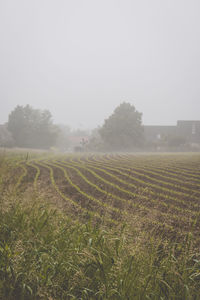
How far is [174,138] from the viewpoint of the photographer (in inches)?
1499

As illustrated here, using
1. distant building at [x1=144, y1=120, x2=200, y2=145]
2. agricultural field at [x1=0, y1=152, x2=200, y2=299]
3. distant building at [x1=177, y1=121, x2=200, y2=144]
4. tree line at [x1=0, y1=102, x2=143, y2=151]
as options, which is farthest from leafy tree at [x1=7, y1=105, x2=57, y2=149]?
agricultural field at [x1=0, y1=152, x2=200, y2=299]

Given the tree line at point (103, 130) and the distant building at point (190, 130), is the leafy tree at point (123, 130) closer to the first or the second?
the tree line at point (103, 130)

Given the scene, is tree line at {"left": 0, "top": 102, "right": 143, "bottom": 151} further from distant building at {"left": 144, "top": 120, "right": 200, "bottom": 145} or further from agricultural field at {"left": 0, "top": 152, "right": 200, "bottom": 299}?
agricultural field at {"left": 0, "top": 152, "right": 200, "bottom": 299}

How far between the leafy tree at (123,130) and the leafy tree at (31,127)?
41.6ft

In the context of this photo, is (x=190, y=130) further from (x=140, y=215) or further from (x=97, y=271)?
(x=97, y=271)

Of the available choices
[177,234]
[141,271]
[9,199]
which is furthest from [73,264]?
[177,234]

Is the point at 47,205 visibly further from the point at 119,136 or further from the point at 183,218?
the point at 119,136

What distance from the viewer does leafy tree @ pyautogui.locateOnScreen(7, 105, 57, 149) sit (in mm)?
40250

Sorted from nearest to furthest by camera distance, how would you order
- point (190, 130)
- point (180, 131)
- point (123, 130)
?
point (123, 130), point (190, 130), point (180, 131)

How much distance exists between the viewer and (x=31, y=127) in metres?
41.3

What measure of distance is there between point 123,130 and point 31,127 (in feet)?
62.3

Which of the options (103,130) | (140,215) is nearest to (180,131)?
(103,130)

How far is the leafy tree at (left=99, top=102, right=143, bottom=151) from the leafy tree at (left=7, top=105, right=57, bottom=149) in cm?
1269

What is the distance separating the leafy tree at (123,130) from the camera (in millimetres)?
38719
